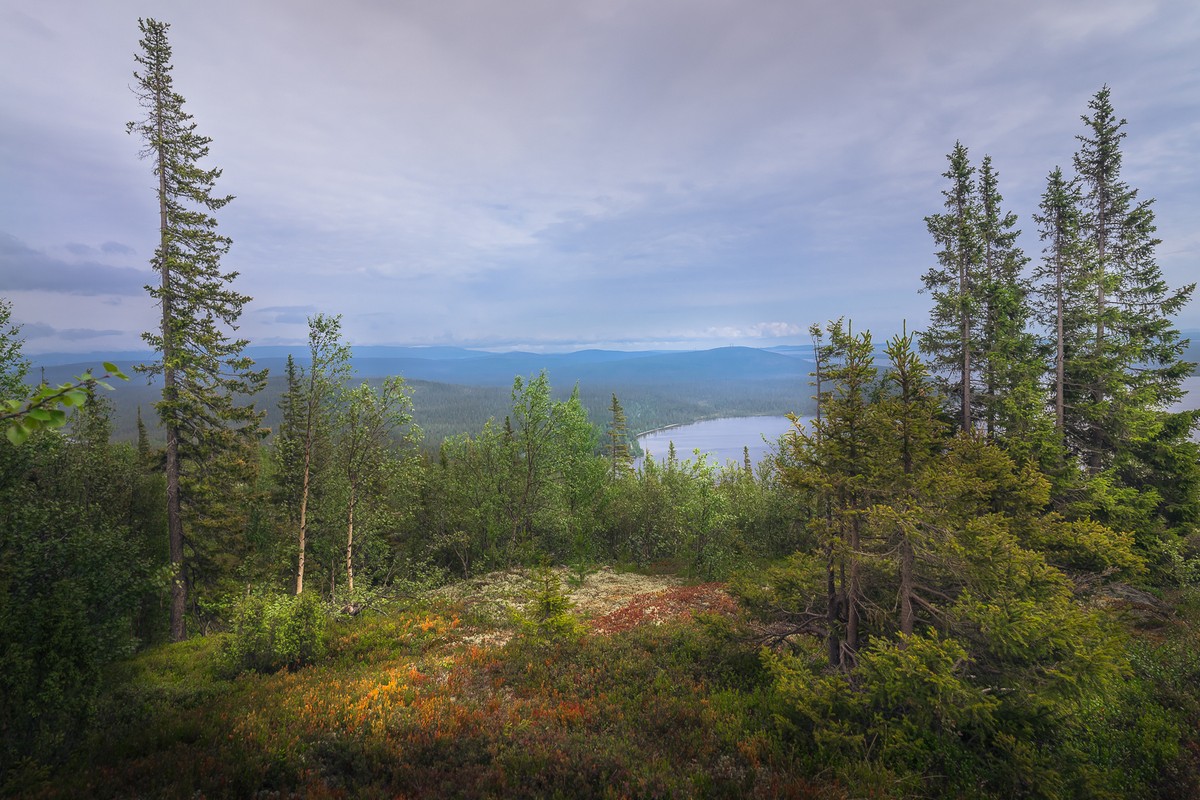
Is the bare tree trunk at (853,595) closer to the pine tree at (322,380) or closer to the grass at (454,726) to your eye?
the grass at (454,726)

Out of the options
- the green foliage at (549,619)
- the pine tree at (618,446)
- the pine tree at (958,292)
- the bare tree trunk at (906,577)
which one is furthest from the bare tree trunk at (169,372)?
the pine tree at (618,446)

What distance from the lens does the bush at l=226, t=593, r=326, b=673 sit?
12664mm

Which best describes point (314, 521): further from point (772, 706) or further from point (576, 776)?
point (772, 706)

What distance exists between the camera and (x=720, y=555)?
26609 millimetres

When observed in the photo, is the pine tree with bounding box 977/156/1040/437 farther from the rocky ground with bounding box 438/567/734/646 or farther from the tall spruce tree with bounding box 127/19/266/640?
the tall spruce tree with bounding box 127/19/266/640

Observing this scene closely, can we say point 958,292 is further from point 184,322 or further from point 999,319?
point 184,322

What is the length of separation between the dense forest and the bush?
0.31 ft

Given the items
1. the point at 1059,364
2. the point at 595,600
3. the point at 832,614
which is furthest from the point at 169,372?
the point at 1059,364

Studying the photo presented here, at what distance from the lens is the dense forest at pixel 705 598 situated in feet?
24.1

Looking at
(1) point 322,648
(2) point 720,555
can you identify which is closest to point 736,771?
(1) point 322,648

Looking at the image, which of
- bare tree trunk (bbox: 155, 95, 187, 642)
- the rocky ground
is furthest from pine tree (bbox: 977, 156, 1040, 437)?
bare tree trunk (bbox: 155, 95, 187, 642)

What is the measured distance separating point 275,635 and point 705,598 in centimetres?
1581

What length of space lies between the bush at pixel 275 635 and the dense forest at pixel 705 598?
9cm

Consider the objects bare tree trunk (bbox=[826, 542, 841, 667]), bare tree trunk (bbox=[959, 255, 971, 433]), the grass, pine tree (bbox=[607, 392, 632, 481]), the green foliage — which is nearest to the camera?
the grass
